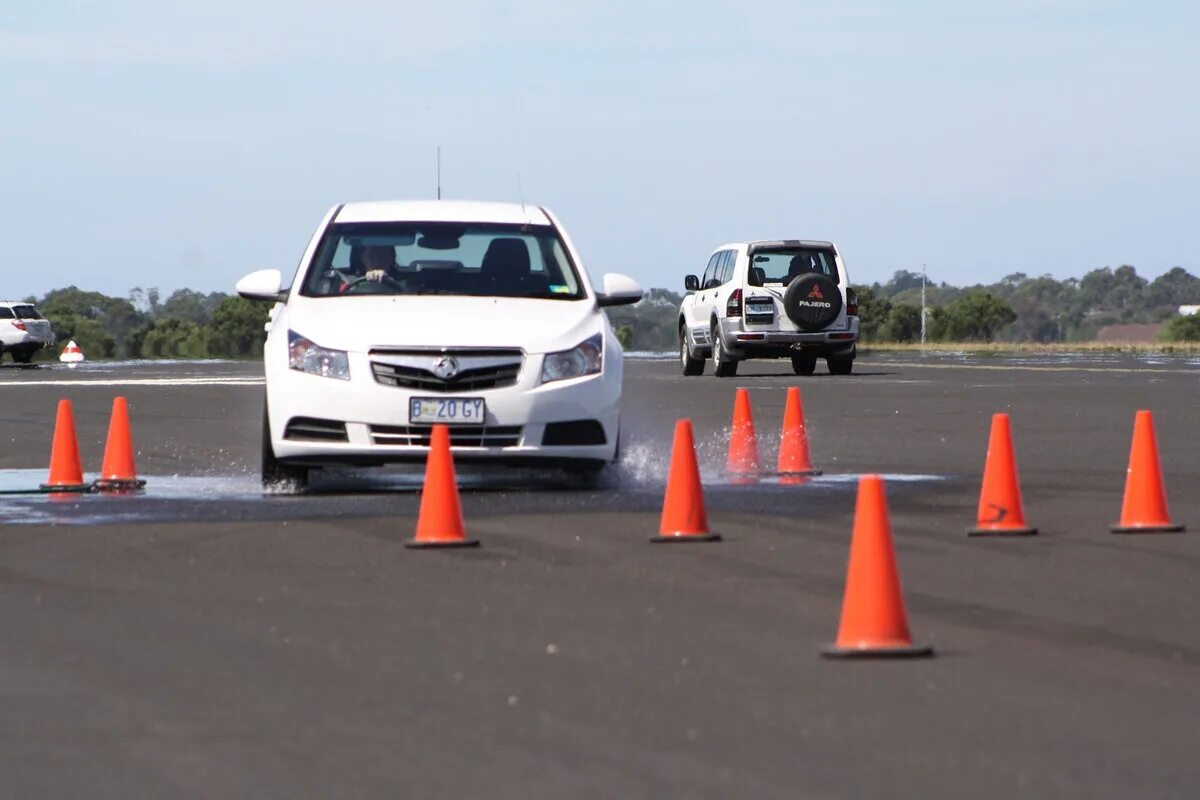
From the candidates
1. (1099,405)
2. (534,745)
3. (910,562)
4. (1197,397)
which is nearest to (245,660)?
(534,745)

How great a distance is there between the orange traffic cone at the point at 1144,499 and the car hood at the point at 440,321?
138 inches

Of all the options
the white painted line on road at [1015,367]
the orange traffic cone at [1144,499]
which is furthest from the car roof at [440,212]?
the white painted line on road at [1015,367]

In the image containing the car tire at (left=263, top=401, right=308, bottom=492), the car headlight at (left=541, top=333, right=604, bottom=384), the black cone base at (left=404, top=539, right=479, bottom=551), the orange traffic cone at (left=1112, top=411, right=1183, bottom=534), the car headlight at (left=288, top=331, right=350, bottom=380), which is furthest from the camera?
the car tire at (left=263, top=401, right=308, bottom=492)

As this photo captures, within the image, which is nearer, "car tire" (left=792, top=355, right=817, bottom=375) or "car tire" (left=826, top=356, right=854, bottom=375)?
"car tire" (left=826, top=356, right=854, bottom=375)

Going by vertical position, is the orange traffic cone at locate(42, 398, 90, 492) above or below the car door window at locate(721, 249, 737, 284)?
below

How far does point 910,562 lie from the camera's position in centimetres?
1046

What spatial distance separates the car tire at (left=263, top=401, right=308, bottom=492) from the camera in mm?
13883

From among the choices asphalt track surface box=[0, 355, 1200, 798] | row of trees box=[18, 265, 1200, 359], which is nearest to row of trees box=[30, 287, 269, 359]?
row of trees box=[18, 265, 1200, 359]

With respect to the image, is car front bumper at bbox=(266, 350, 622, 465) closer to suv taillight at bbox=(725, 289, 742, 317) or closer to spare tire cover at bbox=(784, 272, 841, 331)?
spare tire cover at bbox=(784, 272, 841, 331)

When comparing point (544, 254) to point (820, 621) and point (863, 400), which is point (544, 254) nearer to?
point (820, 621)

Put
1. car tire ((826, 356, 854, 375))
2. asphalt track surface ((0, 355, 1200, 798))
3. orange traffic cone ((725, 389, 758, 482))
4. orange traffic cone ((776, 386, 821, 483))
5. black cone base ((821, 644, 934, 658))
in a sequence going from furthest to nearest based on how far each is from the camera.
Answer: car tire ((826, 356, 854, 375)) < orange traffic cone ((725, 389, 758, 482)) < orange traffic cone ((776, 386, 821, 483)) < black cone base ((821, 644, 934, 658)) < asphalt track surface ((0, 355, 1200, 798))

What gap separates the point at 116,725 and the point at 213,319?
103161mm

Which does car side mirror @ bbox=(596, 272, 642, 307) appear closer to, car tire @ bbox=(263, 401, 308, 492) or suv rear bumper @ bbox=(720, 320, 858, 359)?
car tire @ bbox=(263, 401, 308, 492)

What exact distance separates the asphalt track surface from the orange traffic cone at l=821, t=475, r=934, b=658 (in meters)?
0.09
